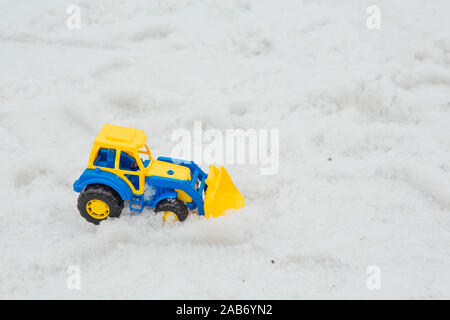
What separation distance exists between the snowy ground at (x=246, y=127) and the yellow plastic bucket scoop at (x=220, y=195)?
0.32 ft

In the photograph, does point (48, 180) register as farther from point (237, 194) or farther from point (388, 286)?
point (388, 286)

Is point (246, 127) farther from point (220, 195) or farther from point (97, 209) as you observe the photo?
point (97, 209)

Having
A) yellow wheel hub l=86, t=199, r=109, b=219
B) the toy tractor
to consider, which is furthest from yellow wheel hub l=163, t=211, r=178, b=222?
yellow wheel hub l=86, t=199, r=109, b=219

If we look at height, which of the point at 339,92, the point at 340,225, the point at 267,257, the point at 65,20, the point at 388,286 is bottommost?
the point at 388,286

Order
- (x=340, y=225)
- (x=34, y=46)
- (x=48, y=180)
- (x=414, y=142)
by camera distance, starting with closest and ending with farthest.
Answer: (x=340, y=225)
(x=48, y=180)
(x=414, y=142)
(x=34, y=46)

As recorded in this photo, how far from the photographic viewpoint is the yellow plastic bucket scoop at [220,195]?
296 centimetres

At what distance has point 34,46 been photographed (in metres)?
4.90

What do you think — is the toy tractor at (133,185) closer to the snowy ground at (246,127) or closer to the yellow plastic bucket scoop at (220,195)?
the yellow plastic bucket scoop at (220,195)

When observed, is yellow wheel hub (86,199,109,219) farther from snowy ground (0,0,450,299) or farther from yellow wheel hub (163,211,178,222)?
yellow wheel hub (163,211,178,222)

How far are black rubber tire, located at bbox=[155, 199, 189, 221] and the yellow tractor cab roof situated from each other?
0.39 m

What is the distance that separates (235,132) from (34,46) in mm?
2551

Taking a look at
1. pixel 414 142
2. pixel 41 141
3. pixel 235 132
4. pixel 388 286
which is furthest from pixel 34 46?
pixel 388 286

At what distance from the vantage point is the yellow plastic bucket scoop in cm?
296

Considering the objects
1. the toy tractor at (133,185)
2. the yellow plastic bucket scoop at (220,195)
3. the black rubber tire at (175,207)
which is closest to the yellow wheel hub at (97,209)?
the toy tractor at (133,185)
